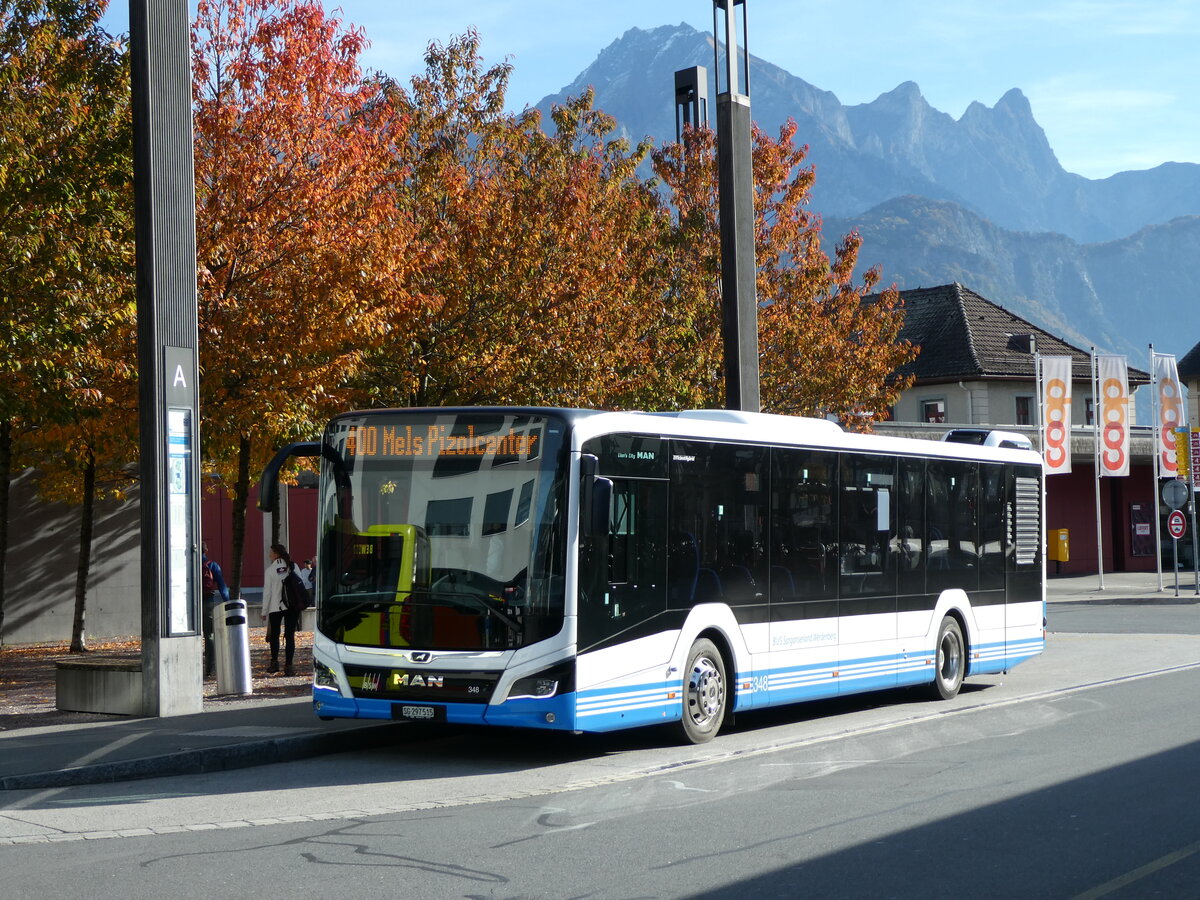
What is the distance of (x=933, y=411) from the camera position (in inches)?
2258

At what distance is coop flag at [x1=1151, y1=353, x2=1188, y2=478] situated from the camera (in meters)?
40.8

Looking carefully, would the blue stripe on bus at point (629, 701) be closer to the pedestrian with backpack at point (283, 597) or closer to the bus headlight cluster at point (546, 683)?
the bus headlight cluster at point (546, 683)

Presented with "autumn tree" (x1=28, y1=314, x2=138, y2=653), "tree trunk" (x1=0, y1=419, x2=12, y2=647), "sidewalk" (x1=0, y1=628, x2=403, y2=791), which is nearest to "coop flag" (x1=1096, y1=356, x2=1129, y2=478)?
"autumn tree" (x1=28, y1=314, x2=138, y2=653)

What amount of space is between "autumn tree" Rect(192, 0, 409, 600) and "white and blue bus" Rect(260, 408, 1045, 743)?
17.7 feet

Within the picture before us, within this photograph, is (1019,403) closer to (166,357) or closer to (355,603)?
(166,357)

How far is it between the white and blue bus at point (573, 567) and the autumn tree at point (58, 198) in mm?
4721

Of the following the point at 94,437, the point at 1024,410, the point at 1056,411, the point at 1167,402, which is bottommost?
the point at 94,437

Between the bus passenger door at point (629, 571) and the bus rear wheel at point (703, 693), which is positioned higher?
the bus passenger door at point (629, 571)

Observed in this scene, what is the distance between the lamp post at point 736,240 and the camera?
1795 centimetres

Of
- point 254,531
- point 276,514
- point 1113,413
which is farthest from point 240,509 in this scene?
point 1113,413

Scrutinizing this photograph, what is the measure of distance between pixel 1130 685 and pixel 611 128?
1415 cm

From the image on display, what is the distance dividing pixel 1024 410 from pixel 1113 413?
59.3ft

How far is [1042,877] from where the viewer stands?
283 inches

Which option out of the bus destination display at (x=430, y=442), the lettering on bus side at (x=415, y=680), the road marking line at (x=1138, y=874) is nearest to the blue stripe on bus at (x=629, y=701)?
the lettering on bus side at (x=415, y=680)
